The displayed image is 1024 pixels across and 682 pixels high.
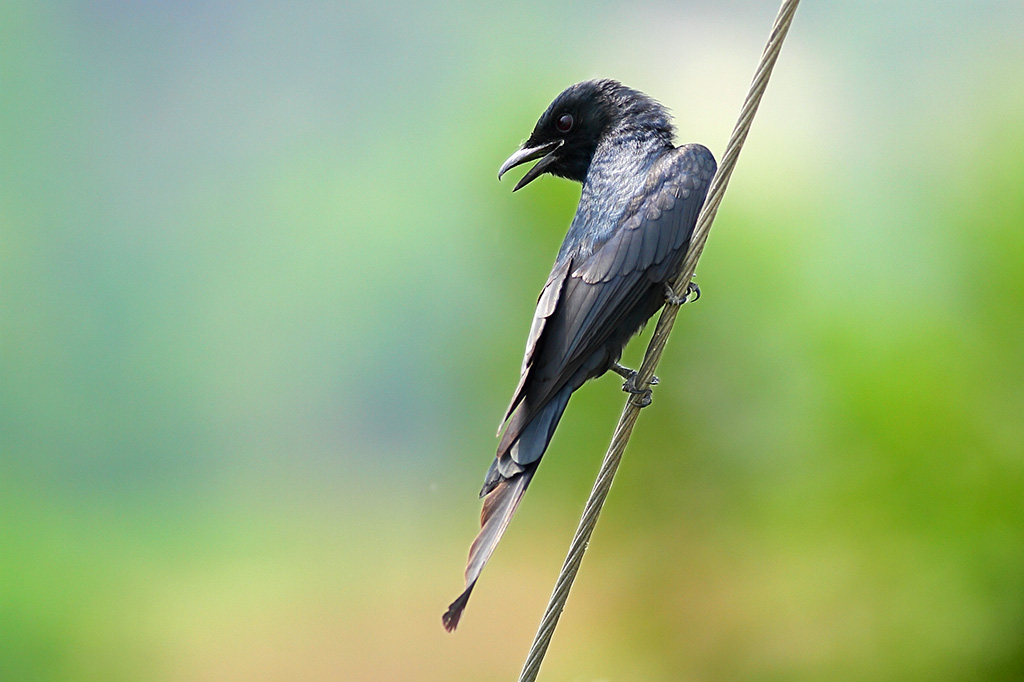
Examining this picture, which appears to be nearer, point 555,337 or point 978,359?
point 555,337

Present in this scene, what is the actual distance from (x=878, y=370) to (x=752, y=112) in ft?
10.00

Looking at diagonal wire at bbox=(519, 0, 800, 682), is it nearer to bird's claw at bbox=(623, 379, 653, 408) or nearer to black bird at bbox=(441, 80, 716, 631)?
bird's claw at bbox=(623, 379, 653, 408)

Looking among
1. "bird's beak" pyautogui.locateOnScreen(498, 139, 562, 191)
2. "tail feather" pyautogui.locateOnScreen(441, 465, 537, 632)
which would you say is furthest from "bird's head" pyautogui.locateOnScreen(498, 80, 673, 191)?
"tail feather" pyautogui.locateOnScreen(441, 465, 537, 632)

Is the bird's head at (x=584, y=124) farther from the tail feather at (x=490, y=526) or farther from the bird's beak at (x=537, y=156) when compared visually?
the tail feather at (x=490, y=526)

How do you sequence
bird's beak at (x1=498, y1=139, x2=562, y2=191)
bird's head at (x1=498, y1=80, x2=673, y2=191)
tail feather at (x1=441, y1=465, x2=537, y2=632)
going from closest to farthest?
tail feather at (x1=441, y1=465, x2=537, y2=632)
bird's head at (x1=498, y1=80, x2=673, y2=191)
bird's beak at (x1=498, y1=139, x2=562, y2=191)

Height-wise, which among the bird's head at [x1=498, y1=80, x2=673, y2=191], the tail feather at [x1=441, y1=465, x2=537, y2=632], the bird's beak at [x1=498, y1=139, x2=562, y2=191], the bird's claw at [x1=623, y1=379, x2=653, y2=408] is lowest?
the tail feather at [x1=441, y1=465, x2=537, y2=632]

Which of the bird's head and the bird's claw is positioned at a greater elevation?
the bird's head

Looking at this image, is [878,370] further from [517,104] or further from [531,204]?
[517,104]

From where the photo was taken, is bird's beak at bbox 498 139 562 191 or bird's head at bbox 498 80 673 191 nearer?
bird's head at bbox 498 80 673 191

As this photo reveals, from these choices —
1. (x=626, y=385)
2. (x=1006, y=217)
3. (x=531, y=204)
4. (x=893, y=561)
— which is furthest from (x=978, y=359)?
(x=626, y=385)

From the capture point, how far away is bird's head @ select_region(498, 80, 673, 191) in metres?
2.76

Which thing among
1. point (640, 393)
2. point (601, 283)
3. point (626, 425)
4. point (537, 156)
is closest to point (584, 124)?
point (537, 156)

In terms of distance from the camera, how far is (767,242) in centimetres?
475

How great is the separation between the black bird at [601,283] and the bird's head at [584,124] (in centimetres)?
3
